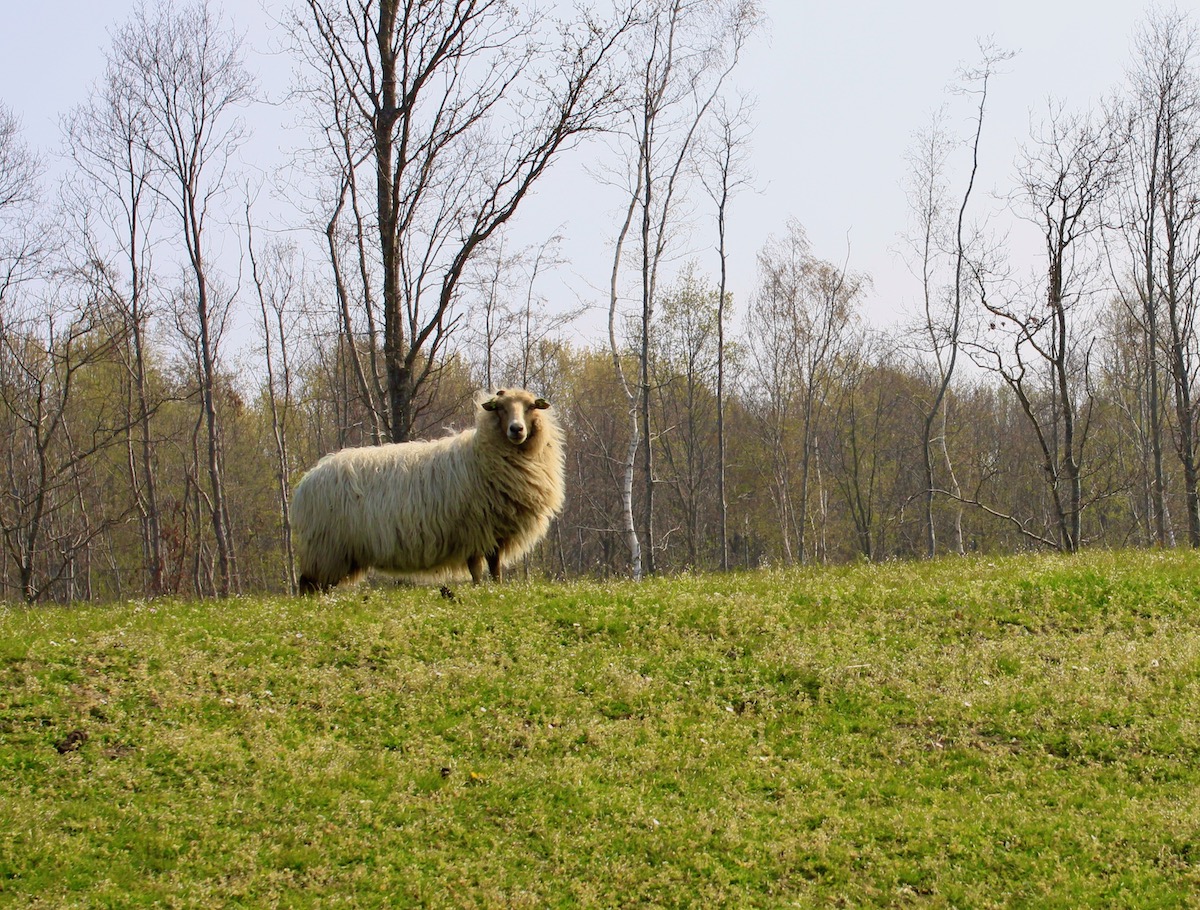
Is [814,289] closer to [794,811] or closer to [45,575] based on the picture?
[45,575]

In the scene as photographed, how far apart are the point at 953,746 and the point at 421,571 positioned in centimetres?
830

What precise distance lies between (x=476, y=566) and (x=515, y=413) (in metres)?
2.34

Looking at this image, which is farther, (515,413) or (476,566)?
(476,566)

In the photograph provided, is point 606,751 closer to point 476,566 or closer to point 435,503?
point 476,566

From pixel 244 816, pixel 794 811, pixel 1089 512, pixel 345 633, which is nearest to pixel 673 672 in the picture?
pixel 794 811

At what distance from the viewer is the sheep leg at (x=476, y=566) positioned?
14586mm

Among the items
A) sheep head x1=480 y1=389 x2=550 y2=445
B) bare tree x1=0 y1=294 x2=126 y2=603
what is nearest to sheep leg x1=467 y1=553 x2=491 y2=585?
sheep head x1=480 y1=389 x2=550 y2=445

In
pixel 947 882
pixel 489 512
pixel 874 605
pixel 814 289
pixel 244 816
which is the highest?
pixel 814 289

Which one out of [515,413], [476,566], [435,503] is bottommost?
[476,566]

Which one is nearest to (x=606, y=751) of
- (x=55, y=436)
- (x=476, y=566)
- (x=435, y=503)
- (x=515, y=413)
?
(x=476, y=566)

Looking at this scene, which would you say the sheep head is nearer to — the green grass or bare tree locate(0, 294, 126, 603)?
the green grass

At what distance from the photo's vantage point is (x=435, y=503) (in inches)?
566

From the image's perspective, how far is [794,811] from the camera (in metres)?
8.03

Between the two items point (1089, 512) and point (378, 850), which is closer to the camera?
point (378, 850)
